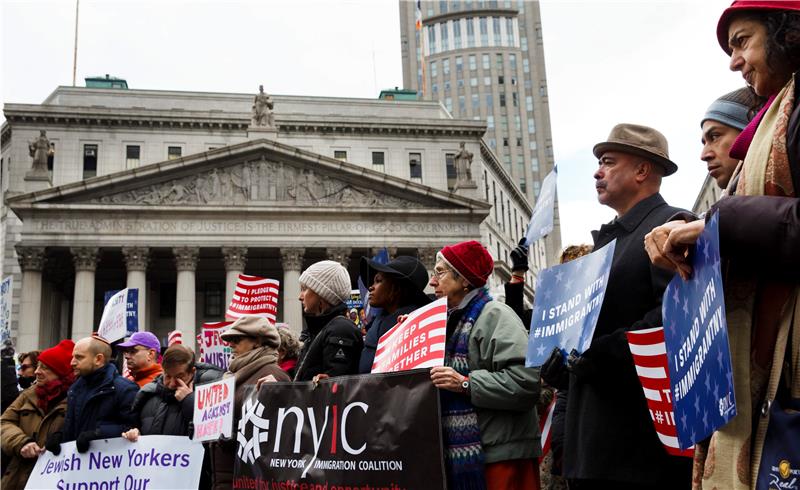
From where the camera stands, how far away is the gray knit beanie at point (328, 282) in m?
6.24

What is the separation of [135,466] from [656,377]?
4.99m

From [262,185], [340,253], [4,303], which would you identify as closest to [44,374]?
[4,303]

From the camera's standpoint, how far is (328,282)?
20.6 feet

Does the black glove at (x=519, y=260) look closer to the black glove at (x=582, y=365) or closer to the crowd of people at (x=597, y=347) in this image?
the crowd of people at (x=597, y=347)

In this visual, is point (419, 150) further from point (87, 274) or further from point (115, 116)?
point (87, 274)

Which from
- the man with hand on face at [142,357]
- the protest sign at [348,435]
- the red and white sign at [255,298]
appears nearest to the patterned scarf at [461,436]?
the protest sign at [348,435]

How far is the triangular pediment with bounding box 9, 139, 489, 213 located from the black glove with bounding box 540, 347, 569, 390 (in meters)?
35.7

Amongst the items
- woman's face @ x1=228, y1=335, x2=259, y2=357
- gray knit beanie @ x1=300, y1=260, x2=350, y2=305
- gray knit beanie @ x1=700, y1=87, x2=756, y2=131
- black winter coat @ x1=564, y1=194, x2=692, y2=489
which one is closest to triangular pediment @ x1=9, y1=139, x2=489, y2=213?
woman's face @ x1=228, y1=335, x2=259, y2=357

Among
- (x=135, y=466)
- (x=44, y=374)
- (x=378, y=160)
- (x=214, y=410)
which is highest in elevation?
(x=378, y=160)

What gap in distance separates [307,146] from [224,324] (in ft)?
128

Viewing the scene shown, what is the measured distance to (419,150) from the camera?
5238cm

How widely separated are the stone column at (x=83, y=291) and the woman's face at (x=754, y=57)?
121 ft

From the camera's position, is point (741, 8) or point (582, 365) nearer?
point (741, 8)

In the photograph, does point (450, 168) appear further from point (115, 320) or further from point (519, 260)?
point (519, 260)
